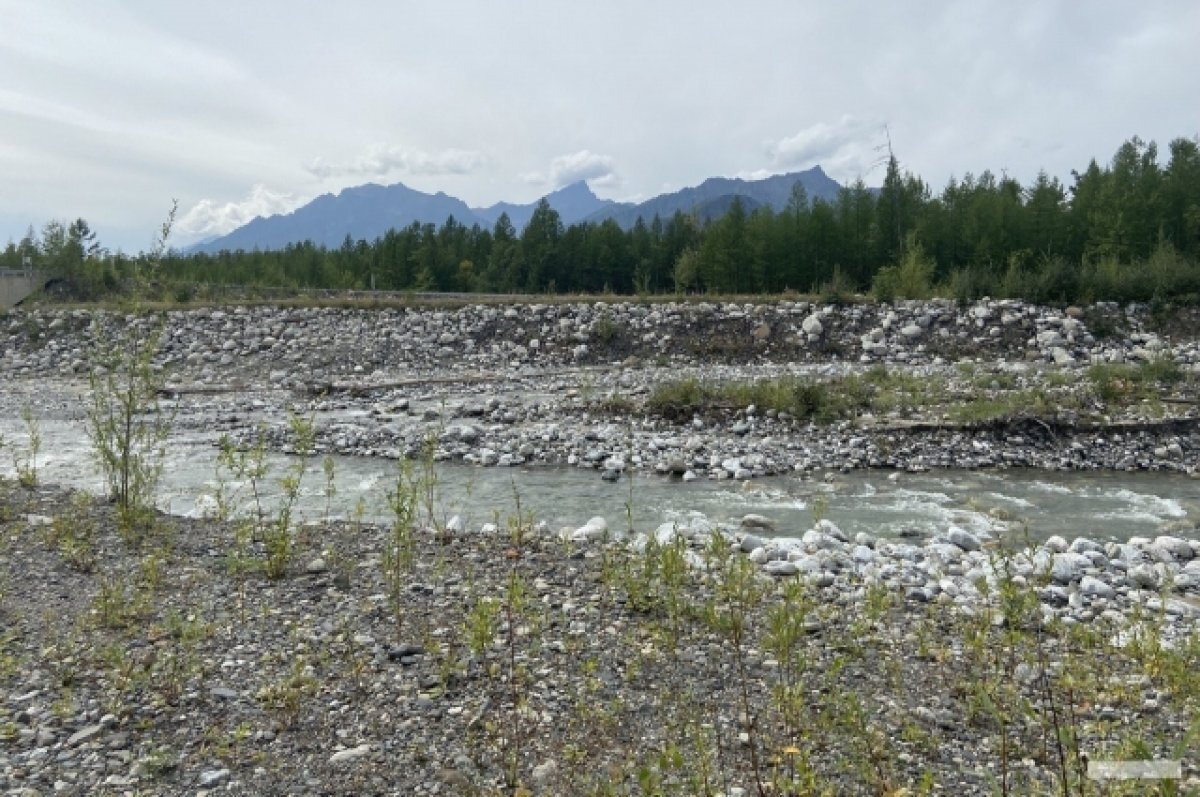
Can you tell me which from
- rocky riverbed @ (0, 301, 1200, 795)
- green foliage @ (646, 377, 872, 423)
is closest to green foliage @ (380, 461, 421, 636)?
rocky riverbed @ (0, 301, 1200, 795)

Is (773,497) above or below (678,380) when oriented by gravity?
below

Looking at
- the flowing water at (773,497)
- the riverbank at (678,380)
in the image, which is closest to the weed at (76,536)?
the flowing water at (773,497)

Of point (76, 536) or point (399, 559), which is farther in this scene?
point (76, 536)

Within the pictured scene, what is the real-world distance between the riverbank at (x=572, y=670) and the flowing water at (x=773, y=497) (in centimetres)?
180

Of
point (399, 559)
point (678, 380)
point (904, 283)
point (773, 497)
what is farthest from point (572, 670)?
point (904, 283)

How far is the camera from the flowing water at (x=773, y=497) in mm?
8188

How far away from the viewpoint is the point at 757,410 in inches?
523

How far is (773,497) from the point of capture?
364 inches

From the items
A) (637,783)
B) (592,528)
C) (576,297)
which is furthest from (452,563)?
(576,297)

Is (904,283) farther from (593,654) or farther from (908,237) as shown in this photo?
(593,654)

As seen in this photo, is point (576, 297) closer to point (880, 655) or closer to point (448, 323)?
point (448, 323)

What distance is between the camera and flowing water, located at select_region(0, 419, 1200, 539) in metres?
8.19

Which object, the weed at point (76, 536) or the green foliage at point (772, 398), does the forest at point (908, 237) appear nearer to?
the green foliage at point (772, 398)

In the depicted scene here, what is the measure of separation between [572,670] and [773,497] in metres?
5.50
